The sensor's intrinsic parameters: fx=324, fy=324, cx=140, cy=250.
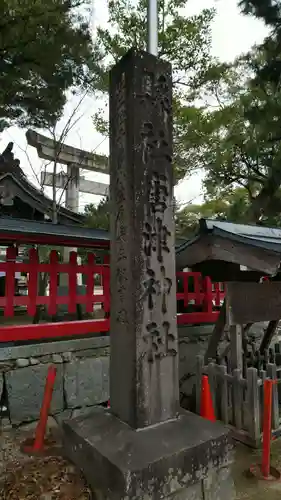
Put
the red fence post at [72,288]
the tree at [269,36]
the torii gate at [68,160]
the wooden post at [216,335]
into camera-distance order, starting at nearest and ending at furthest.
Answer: the red fence post at [72,288] < the wooden post at [216,335] < the tree at [269,36] < the torii gate at [68,160]

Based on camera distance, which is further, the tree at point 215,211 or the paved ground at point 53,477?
the tree at point 215,211

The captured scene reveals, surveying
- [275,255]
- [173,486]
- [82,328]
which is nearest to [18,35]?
[82,328]

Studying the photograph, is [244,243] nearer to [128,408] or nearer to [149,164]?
[149,164]

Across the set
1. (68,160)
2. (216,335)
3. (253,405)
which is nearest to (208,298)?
(216,335)

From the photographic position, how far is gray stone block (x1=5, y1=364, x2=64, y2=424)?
4.43m

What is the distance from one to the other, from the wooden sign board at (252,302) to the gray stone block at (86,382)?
2.17 metres

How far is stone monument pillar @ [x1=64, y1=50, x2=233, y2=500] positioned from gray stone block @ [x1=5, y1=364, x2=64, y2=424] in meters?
1.93

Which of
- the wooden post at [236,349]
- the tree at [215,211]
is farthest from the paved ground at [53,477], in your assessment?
the tree at [215,211]

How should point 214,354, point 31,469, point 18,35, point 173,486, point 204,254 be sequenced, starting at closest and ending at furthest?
point 173,486 → point 31,469 → point 204,254 → point 214,354 → point 18,35

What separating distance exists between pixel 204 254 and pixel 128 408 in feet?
8.03

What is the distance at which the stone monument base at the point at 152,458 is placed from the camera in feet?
7.20

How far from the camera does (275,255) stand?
12.3ft

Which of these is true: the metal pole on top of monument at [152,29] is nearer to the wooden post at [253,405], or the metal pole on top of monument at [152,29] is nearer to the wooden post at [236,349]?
the wooden post at [236,349]

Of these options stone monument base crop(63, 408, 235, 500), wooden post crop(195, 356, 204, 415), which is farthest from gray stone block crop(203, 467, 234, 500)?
wooden post crop(195, 356, 204, 415)
